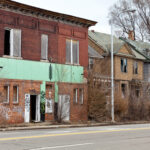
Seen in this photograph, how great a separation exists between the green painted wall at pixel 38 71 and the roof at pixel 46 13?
12.4 feet

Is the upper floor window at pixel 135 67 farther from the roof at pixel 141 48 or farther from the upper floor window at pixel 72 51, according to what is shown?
the upper floor window at pixel 72 51

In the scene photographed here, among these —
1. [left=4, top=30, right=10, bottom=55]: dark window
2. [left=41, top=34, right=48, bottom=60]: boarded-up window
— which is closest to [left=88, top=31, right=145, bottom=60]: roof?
[left=41, top=34, right=48, bottom=60]: boarded-up window

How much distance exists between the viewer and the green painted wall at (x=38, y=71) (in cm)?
2683

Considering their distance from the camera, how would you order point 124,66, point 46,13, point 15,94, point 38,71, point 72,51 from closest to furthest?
Result: 1. point 15,94
2. point 38,71
3. point 46,13
4. point 72,51
5. point 124,66

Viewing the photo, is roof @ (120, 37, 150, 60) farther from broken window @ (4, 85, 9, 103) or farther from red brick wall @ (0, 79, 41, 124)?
broken window @ (4, 85, 9, 103)

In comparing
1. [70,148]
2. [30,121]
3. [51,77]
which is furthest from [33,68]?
[70,148]

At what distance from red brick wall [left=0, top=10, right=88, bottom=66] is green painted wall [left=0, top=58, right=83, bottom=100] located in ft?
1.78

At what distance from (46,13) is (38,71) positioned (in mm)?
4581

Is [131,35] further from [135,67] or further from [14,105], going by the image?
[14,105]

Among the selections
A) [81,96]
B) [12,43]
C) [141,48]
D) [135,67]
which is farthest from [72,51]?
[141,48]

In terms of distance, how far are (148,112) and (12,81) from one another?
1510cm

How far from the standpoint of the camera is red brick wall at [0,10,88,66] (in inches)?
1078

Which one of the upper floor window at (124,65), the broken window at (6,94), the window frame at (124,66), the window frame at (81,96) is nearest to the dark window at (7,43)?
the broken window at (6,94)

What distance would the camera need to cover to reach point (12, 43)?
90.3 feet
